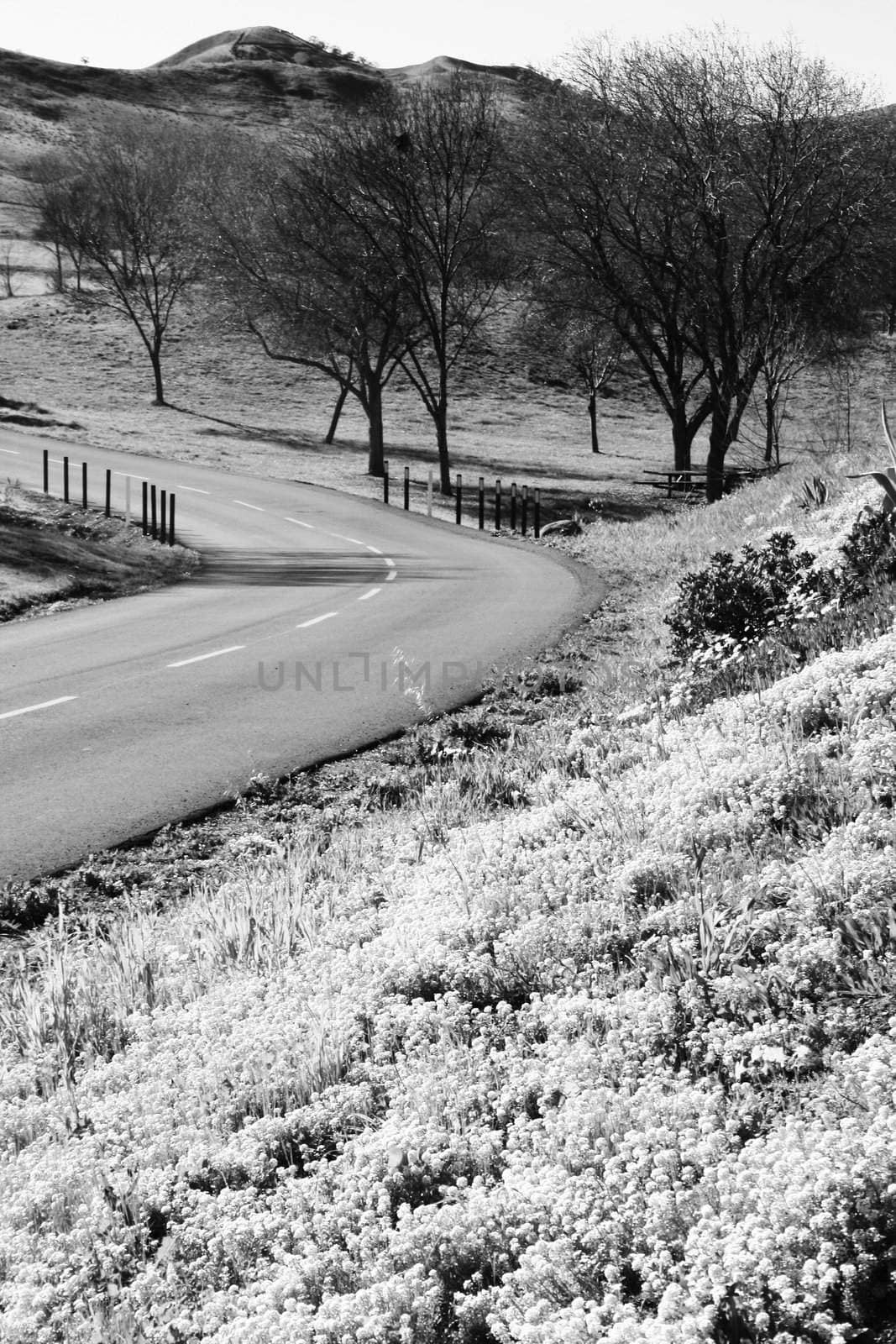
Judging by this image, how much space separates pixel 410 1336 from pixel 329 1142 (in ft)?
3.34

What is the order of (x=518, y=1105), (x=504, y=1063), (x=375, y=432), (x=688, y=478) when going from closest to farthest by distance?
(x=518, y=1105) < (x=504, y=1063) < (x=688, y=478) < (x=375, y=432)

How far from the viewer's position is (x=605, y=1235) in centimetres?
289

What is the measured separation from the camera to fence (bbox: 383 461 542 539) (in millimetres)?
34156

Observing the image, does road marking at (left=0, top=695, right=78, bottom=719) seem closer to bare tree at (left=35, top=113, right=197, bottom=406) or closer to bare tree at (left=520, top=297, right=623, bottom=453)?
bare tree at (left=520, top=297, right=623, bottom=453)

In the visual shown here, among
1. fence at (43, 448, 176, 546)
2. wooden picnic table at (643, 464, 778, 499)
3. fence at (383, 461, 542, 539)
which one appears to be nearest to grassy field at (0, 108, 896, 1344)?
fence at (43, 448, 176, 546)

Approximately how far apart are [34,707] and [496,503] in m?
24.7

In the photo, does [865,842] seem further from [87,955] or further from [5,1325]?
[87,955]

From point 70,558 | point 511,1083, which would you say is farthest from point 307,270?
point 511,1083

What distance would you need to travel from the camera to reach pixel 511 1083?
365 cm

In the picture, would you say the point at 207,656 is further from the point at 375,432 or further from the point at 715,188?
the point at 375,432

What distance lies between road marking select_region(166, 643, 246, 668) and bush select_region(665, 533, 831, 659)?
18.5ft

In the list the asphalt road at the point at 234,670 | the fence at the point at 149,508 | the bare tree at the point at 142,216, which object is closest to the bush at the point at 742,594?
the asphalt road at the point at 234,670

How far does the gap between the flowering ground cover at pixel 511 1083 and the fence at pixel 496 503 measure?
88.8 feet

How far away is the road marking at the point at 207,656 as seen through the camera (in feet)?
45.7
